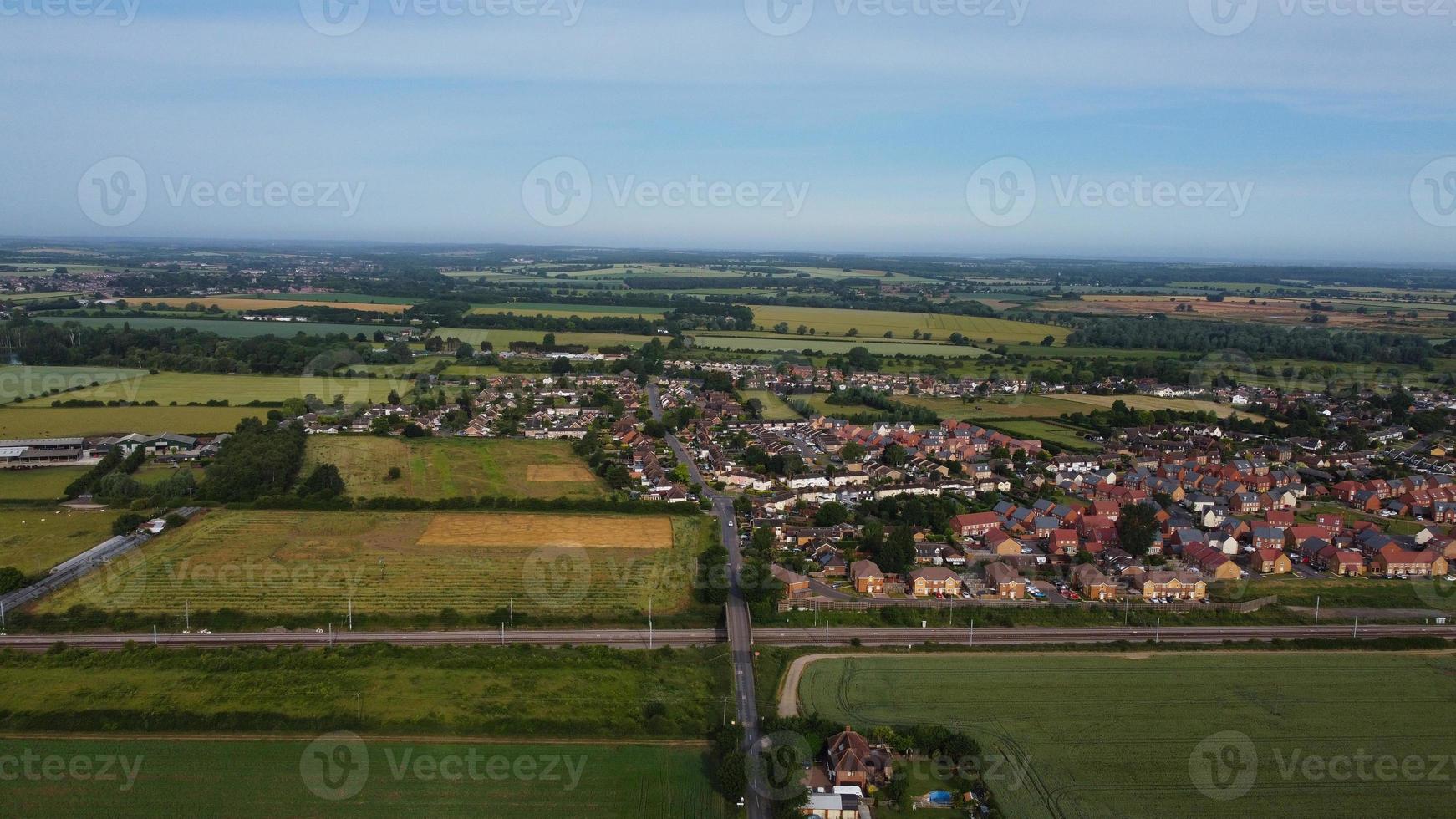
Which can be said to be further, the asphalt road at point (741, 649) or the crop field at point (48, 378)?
the crop field at point (48, 378)

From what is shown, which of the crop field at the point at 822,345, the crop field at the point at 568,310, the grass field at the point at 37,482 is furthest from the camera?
the crop field at the point at 568,310

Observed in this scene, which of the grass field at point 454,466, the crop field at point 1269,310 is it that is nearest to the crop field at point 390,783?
the grass field at point 454,466

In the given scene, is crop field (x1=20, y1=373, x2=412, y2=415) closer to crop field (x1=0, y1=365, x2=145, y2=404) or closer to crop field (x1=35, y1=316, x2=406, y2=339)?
crop field (x1=0, y1=365, x2=145, y2=404)

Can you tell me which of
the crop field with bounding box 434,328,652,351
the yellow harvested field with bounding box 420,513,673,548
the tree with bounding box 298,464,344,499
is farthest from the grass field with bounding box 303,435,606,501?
the crop field with bounding box 434,328,652,351

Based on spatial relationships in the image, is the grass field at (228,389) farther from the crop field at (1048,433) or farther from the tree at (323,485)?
the crop field at (1048,433)

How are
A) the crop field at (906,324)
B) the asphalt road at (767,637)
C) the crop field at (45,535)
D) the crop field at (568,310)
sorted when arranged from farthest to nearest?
the crop field at (568,310)
the crop field at (906,324)
the crop field at (45,535)
the asphalt road at (767,637)

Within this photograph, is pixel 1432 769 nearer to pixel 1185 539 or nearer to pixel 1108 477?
pixel 1185 539
